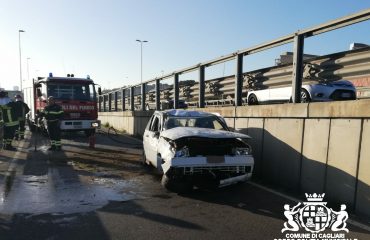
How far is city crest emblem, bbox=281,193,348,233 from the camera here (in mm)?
5750

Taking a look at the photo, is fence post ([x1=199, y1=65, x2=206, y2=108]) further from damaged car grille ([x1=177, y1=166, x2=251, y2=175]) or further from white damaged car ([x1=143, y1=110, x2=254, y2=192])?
damaged car grille ([x1=177, y1=166, x2=251, y2=175])

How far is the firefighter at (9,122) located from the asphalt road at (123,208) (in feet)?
14.2

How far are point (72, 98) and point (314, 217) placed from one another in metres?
14.6

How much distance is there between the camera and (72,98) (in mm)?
18875

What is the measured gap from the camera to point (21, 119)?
15.5 meters

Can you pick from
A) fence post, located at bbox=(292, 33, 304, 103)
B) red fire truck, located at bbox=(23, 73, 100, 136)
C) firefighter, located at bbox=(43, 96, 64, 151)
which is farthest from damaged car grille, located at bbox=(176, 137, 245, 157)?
red fire truck, located at bbox=(23, 73, 100, 136)

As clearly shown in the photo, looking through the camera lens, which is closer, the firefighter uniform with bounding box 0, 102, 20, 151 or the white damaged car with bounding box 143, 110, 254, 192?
the white damaged car with bounding box 143, 110, 254, 192

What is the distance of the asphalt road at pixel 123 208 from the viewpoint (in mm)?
5379

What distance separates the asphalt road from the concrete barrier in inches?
27.0

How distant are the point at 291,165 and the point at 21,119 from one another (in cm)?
1091

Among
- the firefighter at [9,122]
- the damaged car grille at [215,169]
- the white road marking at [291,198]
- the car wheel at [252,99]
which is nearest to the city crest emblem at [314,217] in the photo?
the white road marking at [291,198]

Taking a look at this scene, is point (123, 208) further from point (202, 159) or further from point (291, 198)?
point (291, 198)

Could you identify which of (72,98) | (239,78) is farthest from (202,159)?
(72,98)

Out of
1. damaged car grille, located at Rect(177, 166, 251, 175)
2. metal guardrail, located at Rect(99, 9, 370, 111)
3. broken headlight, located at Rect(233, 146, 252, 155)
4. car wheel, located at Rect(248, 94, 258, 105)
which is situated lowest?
damaged car grille, located at Rect(177, 166, 251, 175)
